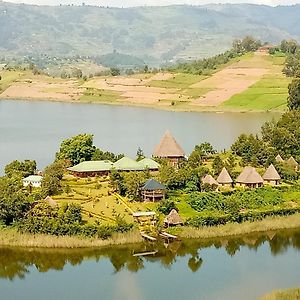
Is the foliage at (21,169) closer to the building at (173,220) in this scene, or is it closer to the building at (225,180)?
the building at (173,220)

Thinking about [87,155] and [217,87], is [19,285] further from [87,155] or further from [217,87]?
[217,87]

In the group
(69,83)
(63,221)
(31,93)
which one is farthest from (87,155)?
(69,83)

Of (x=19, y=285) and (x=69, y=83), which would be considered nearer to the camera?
(x=19, y=285)

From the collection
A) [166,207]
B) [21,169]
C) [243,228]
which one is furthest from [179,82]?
[243,228]

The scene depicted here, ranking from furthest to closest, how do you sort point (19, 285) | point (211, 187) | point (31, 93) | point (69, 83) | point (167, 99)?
1. point (69, 83)
2. point (31, 93)
3. point (167, 99)
4. point (211, 187)
5. point (19, 285)

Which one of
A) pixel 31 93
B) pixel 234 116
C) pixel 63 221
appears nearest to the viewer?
pixel 63 221

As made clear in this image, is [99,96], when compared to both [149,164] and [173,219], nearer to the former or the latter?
[149,164]

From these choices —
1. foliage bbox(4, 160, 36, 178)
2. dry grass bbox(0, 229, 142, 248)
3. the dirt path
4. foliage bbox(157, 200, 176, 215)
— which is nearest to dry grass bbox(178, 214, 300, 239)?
foliage bbox(157, 200, 176, 215)
